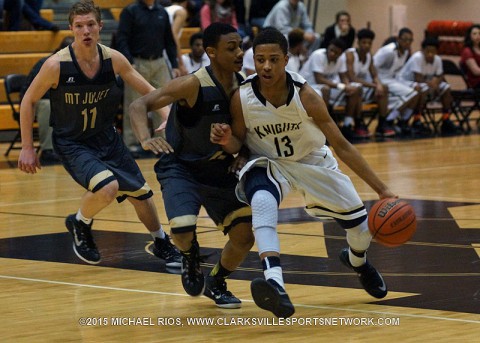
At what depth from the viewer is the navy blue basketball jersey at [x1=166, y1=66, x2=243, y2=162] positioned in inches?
228

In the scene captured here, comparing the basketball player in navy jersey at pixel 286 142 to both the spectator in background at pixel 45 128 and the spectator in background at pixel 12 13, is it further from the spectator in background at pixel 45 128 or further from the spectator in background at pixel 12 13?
the spectator in background at pixel 12 13

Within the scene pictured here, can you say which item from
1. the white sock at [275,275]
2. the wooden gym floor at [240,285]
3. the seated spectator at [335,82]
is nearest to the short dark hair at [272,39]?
the white sock at [275,275]

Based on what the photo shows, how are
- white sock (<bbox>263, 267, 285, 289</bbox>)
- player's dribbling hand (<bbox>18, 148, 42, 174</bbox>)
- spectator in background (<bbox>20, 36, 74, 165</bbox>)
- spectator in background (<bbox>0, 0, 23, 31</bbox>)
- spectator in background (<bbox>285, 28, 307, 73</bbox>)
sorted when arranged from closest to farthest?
1. white sock (<bbox>263, 267, 285, 289</bbox>)
2. player's dribbling hand (<bbox>18, 148, 42, 174</bbox>)
3. spectator in background (<bbox>20, 36, 74, 165</bbox>)
4. spectator in background (<bbox>285, 28, 307, 73</bbox>)
5. spectator in background (<bbox>0, 0, 23, 31</bbox>)

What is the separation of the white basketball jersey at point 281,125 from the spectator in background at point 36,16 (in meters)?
11.0

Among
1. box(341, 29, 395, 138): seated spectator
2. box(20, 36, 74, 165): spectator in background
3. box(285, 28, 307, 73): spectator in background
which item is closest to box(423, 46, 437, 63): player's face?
box(341, 29, 395, 138): seated spectator

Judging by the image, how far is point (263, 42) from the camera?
214 inches

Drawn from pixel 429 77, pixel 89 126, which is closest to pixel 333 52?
pixel 429 77

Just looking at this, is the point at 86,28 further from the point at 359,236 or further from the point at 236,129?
the point at 359,236

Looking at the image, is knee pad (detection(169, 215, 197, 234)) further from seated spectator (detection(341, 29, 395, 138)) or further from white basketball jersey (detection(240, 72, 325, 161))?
seated spectator (detection(341, 29, 395, 138))

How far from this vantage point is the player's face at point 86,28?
6.90m

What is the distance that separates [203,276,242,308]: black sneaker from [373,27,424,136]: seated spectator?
11.6m

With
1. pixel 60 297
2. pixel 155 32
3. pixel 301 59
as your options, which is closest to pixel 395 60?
pixel 301 59

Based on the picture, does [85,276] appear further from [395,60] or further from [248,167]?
[395,60]

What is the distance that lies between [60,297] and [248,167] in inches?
54.0
